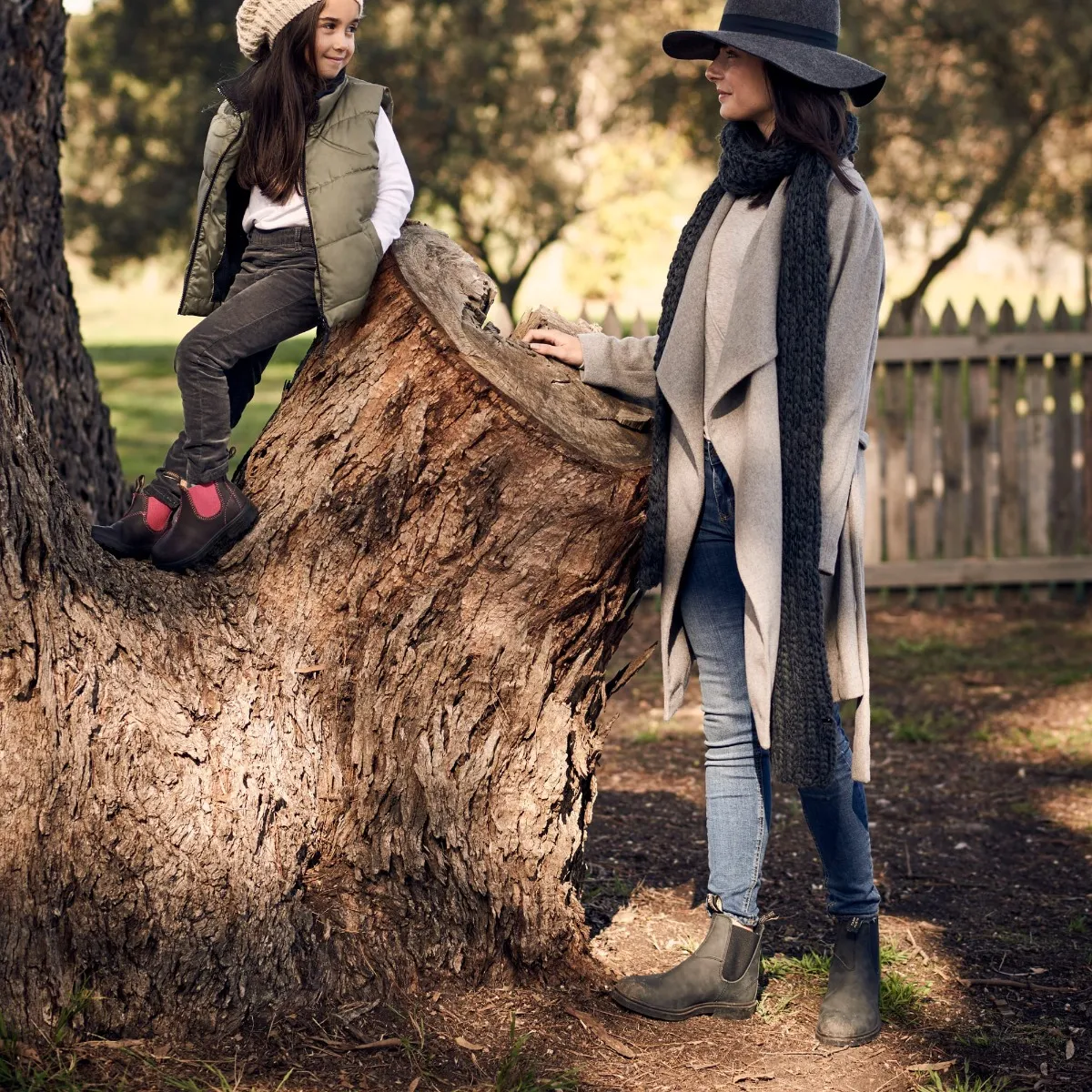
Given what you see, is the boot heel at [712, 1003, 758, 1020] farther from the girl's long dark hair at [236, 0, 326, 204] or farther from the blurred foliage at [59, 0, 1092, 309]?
the blurred foliage at [59, 0, 1092, 309]

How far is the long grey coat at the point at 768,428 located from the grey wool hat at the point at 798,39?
0.21m

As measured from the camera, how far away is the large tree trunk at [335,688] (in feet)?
8.88

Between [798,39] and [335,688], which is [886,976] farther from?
[798,39]

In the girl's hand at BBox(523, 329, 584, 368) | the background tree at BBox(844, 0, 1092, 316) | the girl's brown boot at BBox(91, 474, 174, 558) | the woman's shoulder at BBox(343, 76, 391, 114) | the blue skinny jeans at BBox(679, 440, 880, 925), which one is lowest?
the blue skinny jeans at BBox(679, 440, 880, 925)

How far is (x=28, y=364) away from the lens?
450 cm

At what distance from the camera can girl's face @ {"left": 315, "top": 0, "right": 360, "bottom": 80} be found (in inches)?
121

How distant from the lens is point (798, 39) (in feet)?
9.21

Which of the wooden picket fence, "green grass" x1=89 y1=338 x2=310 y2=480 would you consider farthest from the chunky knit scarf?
"green grass" x1=89 y1=338 x2=310 y2=480

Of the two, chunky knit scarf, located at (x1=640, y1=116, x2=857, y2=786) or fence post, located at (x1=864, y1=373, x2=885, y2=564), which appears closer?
chunky knit scarf, located at (x1=640, y1=116, x2=857, y2=786)

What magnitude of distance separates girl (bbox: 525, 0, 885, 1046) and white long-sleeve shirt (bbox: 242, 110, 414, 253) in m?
0.51

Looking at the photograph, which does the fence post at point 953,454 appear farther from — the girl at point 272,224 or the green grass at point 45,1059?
the green grass at point 45,1059

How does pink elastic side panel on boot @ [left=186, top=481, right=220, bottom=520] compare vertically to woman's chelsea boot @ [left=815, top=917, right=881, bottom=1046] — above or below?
above

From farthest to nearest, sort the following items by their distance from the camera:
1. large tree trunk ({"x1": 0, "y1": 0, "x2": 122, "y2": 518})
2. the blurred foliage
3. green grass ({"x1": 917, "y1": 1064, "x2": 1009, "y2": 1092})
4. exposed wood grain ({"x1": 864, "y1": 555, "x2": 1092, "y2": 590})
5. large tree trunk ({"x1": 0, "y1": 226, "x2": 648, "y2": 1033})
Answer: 1. the blurred foliage
2. exposed wood grain ({"x1": 864, "y1": 555, "x2": 1092, "y2": 590})
3. large tree trunk ({"x1": 0, "y1": 0, "x2": 122, "y2": 518})
4. green grass ({"x1": 917, "y1": 1064, "x2": 1009, "y2": 1092})
5. large tree trunk ({"x1": 0, "y1": 226, "x2": 648, "y2": 1033})

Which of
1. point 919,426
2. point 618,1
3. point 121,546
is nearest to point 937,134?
point 618,1
